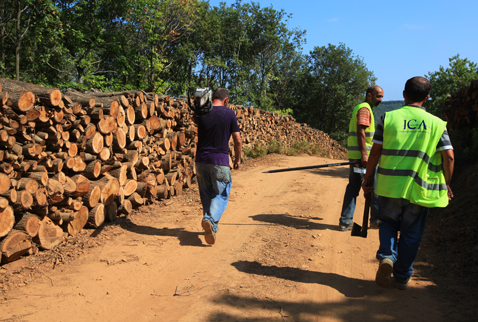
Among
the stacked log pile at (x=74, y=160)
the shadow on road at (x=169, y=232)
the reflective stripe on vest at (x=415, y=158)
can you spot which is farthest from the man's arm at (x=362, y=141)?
the stacked log pile at (x=74, y=160)

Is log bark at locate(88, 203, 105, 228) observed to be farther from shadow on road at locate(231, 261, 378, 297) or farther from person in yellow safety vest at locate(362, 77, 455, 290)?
person in yellow safety vest at locate(362, 77, 455, 290)

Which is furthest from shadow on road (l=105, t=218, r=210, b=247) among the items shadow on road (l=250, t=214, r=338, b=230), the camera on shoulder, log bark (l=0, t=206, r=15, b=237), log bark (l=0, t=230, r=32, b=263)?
the camera on shoulder

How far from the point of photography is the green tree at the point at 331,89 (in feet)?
95.1

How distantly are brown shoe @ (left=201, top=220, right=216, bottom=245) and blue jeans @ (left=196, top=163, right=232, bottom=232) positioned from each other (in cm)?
6

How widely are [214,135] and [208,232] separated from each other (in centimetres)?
118

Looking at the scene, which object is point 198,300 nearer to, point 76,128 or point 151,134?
point 76,128

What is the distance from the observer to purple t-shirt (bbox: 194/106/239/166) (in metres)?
4.13

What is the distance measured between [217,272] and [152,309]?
79cm

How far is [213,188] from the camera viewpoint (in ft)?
14.2

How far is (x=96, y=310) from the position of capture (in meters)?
2.78

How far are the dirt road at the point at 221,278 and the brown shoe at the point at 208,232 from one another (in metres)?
0.10

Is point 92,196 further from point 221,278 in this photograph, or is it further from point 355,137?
point 355,137

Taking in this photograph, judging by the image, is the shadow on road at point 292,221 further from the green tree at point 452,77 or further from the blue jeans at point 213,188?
the green tree at point 452,77

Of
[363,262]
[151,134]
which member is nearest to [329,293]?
[363,262]
